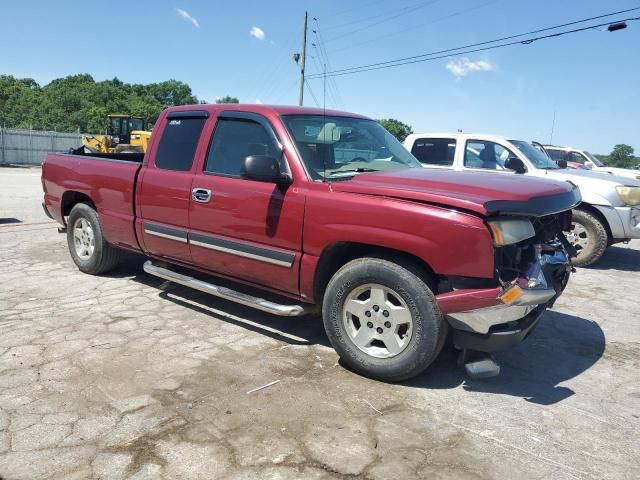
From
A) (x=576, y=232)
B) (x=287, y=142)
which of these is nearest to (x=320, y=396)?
(x=287, y=142)

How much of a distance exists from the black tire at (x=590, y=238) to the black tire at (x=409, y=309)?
207 inches

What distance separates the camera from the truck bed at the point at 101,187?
520 cm

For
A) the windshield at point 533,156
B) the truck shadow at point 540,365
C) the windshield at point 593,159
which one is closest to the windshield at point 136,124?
the windshield at point 593,159

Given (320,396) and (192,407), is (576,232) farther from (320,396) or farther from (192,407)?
(192,407)

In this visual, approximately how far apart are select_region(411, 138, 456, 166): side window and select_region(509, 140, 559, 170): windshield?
96 cm

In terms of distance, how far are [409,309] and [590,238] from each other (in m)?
5.39

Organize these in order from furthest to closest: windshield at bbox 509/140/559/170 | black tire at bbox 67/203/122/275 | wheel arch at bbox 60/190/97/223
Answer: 1. windshield at bbox 509/140/559/170
2. wheel arch at bbox 60/190/97/223
3. black tire at bbox 67/203/122/275

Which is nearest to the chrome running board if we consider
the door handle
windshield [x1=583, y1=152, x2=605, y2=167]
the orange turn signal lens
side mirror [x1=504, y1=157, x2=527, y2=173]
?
the door handle

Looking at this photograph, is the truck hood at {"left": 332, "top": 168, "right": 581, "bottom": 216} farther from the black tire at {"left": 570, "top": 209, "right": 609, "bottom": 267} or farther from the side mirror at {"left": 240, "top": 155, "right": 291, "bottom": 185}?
the black tire at {"left": 570, "top": 209, "right": 609, "bottom": 267}

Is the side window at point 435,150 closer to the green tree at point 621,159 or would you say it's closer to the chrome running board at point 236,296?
the chrome running board at point 236,296

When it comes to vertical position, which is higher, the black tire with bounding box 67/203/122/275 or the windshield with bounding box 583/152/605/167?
the windshield with bounding box 583/152/605/167

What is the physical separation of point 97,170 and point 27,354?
232 cm

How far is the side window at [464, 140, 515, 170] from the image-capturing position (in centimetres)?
818

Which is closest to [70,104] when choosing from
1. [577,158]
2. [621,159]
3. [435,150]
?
[621,159]
